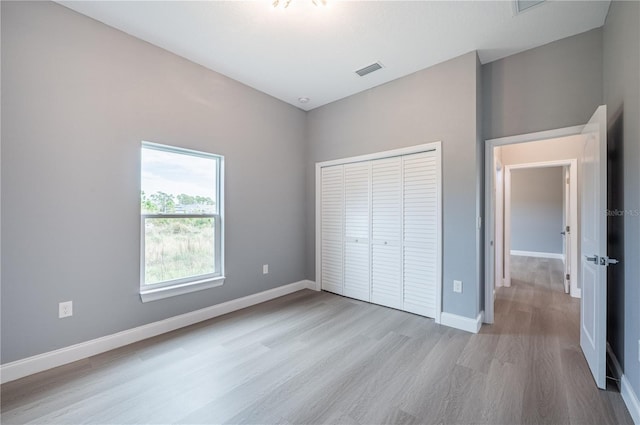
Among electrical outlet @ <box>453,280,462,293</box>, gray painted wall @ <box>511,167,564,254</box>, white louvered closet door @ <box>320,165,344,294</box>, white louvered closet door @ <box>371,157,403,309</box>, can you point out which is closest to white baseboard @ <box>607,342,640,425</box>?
electrical outlet @ <box>453,280,462,293</box>

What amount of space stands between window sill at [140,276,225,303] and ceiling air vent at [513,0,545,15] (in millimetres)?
3764

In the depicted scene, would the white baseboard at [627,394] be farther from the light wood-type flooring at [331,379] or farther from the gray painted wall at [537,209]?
the gray painted wall at [537,209]

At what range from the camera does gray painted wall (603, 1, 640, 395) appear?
1.60m

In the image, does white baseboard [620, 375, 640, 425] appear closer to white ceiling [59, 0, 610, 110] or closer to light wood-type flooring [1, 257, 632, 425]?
light wood-type flooring [1, 257, 632, 425]

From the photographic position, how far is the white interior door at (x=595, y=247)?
70.4 inches

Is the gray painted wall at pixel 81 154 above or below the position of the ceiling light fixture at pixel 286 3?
below

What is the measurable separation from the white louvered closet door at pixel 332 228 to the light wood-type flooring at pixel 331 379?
1.06 meters

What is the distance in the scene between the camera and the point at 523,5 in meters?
2.10

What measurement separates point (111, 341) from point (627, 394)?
150 inches

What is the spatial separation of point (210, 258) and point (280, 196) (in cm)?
129

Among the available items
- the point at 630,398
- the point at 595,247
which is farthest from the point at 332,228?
the point at 630,398

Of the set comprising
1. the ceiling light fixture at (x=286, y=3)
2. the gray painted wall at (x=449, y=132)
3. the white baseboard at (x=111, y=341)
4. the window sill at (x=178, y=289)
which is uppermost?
the ceiling light fixture at (x=286, y=3)

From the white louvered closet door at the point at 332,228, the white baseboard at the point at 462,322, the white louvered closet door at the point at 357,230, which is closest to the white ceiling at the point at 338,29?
the white louvered closet door at the point at 357,230

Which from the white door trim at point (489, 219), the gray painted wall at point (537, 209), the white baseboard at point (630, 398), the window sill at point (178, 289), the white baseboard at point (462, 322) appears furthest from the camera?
the gray painted wall at point (537, 209)
